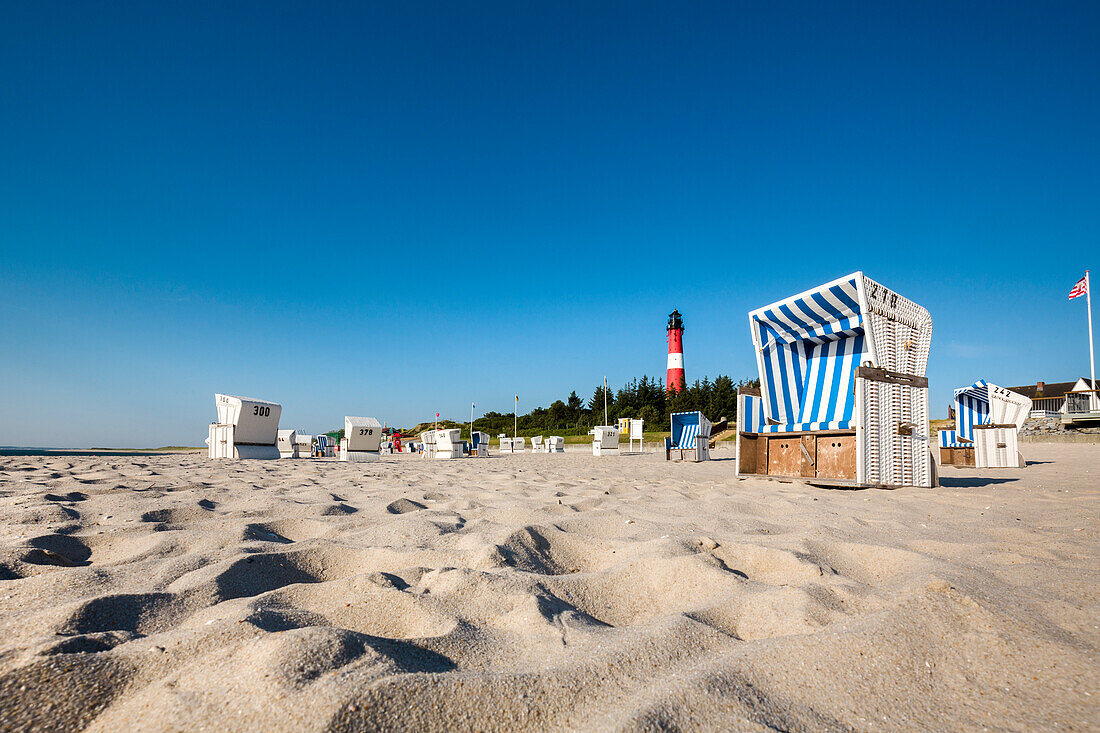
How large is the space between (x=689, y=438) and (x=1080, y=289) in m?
27.3

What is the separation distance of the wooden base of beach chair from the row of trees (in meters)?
35.0

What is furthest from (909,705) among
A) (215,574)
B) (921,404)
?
(921,404)

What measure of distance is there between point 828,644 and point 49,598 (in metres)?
2.34

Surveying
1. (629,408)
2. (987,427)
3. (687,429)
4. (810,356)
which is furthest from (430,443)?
(629,408)

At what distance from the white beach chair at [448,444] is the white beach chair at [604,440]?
15.9ft

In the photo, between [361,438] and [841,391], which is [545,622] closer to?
[841,391]

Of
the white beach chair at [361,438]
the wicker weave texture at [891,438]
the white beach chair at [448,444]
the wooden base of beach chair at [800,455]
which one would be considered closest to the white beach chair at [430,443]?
the white beach chair at [448,444]

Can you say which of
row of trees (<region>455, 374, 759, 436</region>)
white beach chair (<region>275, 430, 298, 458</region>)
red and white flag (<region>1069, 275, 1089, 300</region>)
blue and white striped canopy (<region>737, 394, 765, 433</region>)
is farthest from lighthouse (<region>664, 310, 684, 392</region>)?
blue and white striped canopy (<region>737, 394, 765, 433</region>)

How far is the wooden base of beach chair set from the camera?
218 inches

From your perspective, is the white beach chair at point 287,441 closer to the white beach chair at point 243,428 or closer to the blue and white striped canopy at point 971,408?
the white beach chair at point 243,428

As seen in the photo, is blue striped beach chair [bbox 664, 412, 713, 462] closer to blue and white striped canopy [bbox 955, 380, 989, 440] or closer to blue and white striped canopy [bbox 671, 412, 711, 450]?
blue and white striped canopy [bbox 671, 412, 711, 450]

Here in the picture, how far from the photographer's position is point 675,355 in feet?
175

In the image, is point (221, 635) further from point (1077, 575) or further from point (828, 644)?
point (1077, 575)

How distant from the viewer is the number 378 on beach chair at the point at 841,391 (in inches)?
207
